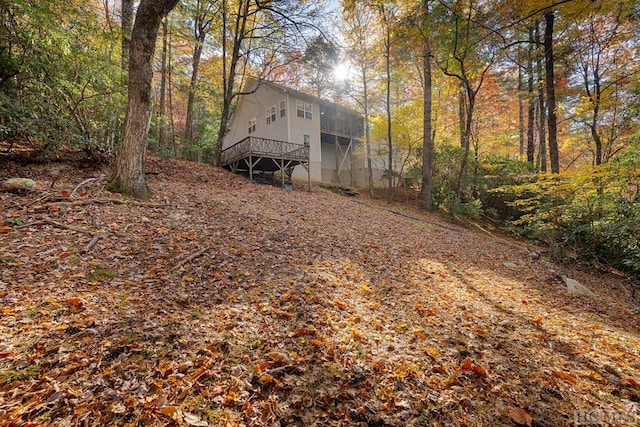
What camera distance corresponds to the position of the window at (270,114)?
18.9m

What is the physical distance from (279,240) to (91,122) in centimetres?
601

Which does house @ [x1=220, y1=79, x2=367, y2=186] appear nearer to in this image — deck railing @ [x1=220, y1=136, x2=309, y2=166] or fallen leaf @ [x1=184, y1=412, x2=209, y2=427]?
deck railing @ [x1=220, y1=136, x2=309, y2=166]

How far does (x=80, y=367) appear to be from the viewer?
6.28 feet

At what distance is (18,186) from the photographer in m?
4.71

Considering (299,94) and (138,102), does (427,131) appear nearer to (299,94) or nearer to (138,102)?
(299,94)

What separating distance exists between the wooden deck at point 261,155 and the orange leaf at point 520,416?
11514 millimetres

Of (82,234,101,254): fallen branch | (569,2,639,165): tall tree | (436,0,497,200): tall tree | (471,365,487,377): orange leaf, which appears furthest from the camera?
(569,2,639,165): tall tree

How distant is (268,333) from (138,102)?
5.48 metres

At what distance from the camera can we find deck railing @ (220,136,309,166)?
492 inches

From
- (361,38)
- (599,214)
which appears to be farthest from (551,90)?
(361,38)

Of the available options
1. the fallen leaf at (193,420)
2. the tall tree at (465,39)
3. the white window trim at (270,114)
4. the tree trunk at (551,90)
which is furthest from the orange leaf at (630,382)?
the white window trim at (270,114)

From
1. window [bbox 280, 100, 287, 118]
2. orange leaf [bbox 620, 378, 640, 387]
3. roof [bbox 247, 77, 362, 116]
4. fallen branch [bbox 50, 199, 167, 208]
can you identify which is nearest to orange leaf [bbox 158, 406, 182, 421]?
orange leaf [bbox 620, 378, 640, 387]

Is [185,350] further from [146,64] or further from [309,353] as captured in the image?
[146,64]

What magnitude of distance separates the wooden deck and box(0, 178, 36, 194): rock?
25.9ft
